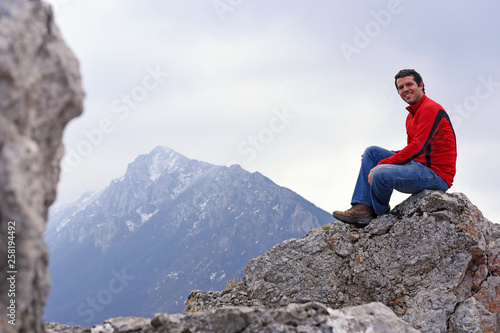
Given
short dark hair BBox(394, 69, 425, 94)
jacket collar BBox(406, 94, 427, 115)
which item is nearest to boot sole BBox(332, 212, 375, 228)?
jacket collar BBox(406, 94, 427, 115)

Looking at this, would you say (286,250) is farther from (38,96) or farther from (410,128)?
(38,96)

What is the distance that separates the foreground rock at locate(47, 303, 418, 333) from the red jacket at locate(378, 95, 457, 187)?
3.76 meters

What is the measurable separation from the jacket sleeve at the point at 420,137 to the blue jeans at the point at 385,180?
174mm

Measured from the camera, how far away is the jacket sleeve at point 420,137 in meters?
7.10

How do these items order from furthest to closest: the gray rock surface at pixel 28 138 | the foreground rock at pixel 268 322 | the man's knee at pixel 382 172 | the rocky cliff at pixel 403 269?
the man's knee at pixel 382 172 → the rocky cliff at pixel 403 269 → the foreground rock at pixel 268 322 → the gray rock surface at pixel 28 138

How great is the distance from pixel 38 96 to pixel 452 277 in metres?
7.67

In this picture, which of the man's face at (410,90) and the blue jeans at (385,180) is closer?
the blue jeans at (385,180)

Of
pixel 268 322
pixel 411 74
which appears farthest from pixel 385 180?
pixel 268 322

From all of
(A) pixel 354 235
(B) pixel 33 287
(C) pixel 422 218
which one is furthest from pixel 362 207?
(B) pixel 33 287

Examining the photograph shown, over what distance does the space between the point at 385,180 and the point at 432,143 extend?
4.15 ft

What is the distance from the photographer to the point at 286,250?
28.2ft

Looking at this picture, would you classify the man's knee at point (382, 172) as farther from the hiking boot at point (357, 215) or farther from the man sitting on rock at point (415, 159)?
the hiking boot at point (357, 215)

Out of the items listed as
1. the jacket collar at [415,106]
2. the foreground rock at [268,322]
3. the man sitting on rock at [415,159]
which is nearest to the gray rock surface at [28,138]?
the foreground rock at [268,322]

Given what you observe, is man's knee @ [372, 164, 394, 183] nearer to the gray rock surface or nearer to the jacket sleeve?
the jacket sleeve
